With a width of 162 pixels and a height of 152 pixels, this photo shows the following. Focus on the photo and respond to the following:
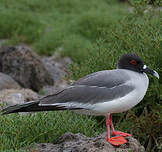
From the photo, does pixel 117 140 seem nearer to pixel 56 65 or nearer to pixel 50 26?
pixel 56 65

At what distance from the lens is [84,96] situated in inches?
146

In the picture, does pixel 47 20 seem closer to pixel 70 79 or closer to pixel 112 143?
pixel 70 79

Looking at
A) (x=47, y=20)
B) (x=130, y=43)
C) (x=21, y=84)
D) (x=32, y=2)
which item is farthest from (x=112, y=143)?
(x=32, y=2)

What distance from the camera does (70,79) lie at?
5.43 m

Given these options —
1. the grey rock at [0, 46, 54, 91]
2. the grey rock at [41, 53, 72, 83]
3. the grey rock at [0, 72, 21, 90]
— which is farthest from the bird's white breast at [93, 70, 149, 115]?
the grey rock at [41, 53, 72, 83]

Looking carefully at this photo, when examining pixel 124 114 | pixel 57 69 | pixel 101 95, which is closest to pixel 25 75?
pixel 57 69

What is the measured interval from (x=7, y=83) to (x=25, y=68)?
0.57 m

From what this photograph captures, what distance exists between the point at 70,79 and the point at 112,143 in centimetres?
192

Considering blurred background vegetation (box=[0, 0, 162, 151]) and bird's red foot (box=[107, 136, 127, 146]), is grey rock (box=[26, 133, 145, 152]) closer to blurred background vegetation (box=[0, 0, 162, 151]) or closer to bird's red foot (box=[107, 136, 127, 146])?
bird's red foot (box=[107, 136, 127, 146])

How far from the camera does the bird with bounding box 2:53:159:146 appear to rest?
363cm

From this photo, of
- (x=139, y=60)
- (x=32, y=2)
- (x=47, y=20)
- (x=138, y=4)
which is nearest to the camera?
(x=139, y=60)

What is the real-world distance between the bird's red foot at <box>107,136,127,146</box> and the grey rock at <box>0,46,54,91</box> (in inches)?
143

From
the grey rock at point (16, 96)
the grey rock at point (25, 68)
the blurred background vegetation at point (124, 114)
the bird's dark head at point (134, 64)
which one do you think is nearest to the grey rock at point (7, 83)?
the grey rock at point (25, 68)

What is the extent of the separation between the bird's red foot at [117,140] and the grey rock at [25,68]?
3620mm
